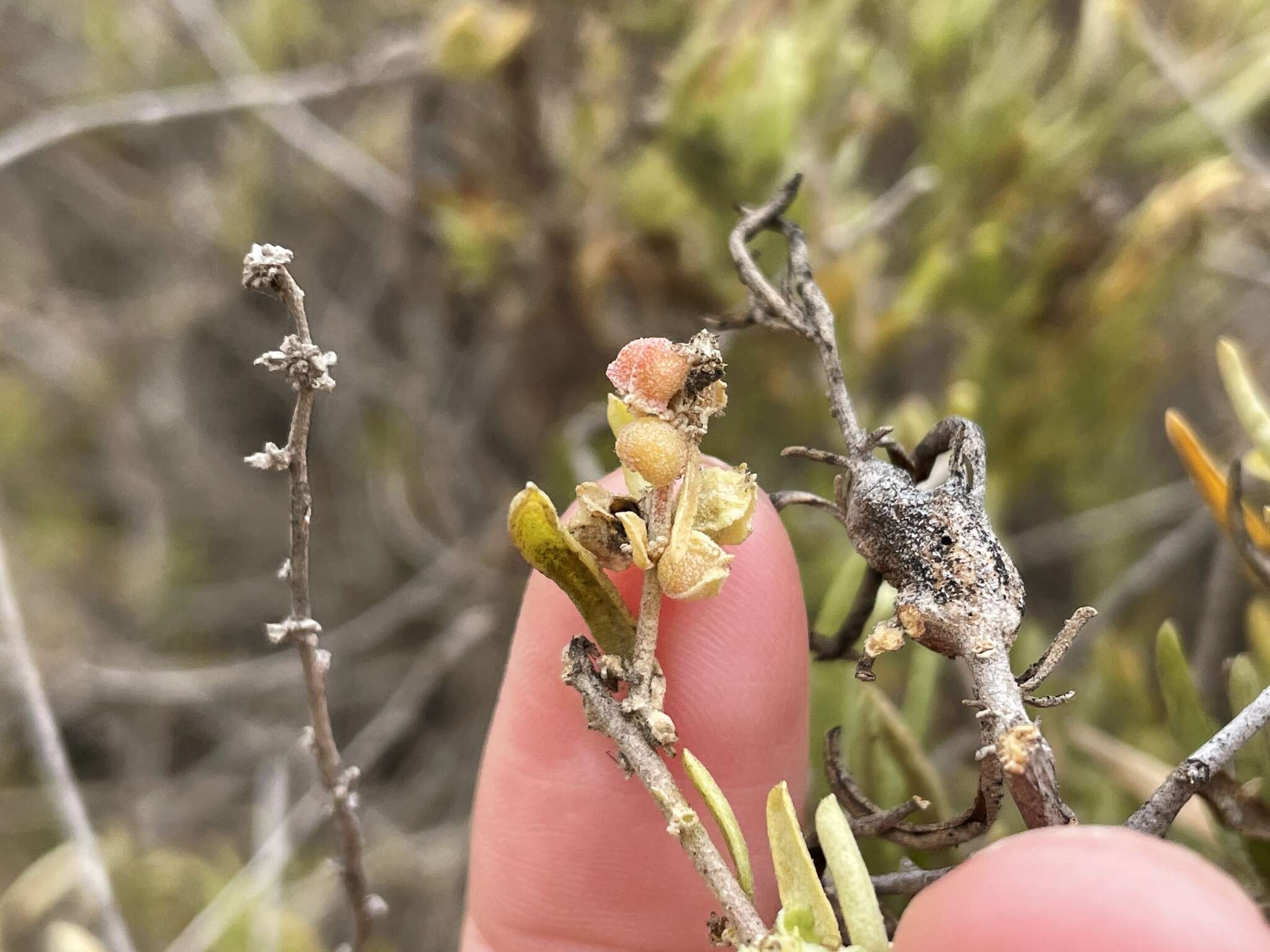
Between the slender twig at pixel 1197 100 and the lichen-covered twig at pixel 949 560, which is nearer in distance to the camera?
the lichen-covered twig at pixel 949 560

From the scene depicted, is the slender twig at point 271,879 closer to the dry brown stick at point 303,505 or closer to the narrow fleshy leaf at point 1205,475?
the dry brown stick at point 303,505

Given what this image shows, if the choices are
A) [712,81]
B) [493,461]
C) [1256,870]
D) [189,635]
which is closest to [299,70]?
[493,461]

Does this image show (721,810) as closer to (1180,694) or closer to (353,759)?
(1180,694)

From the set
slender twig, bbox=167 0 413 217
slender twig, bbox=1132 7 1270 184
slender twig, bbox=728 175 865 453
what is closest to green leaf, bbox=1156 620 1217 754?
slender twig, bbox=728 175 865 453

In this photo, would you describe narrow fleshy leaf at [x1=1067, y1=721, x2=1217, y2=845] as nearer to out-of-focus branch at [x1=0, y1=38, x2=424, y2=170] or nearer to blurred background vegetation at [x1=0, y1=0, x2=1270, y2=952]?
blurred background vegetation at [x1=0, y1=0, x2=1270, y2=952]

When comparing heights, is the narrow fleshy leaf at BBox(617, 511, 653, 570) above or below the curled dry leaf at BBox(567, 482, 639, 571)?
below

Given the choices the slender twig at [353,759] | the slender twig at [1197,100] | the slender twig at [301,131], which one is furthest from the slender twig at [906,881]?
the slender twig at [301,131]
